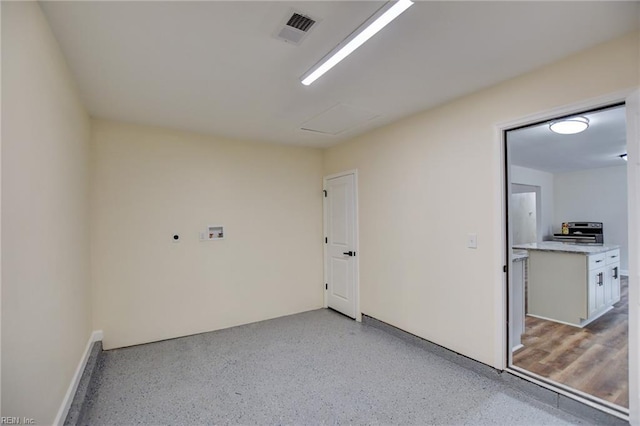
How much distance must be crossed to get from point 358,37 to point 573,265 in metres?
4.06

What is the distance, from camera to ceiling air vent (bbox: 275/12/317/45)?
1680mm

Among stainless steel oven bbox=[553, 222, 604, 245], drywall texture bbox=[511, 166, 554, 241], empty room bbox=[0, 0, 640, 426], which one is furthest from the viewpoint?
drywall texture bbox=[511, 166, 554, 241]

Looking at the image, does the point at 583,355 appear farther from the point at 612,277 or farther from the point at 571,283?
the point at 612,277

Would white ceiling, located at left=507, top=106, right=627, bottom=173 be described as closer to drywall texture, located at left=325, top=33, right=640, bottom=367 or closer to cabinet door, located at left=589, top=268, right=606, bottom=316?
drywall texture, located at left=325, top=33, right=640, bottom=367

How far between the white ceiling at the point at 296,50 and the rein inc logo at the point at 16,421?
1989 mm

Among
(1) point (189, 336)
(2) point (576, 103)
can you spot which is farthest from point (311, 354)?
(2) point (576, 103)

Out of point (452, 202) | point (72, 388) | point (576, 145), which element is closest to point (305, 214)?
point (452, 202)

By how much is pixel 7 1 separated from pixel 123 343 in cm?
330

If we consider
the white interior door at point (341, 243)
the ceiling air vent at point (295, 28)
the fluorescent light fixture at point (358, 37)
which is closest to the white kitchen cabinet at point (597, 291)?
the white interior door at point (341, 243)

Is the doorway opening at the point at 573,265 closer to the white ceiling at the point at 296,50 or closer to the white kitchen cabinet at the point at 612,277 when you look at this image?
the white kitchen cabinet at the point at 612,277

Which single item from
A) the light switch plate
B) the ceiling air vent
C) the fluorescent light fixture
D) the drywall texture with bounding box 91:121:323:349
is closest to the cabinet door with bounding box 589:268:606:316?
the light switch plate

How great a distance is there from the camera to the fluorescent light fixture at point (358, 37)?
5.06 feet

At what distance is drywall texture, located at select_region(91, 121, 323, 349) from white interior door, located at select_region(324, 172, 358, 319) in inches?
7.3

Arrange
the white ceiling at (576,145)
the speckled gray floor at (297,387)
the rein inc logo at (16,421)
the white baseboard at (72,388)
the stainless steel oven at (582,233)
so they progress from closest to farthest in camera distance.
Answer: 1. the rein inc logo at (16,421)
2. the white baseboard at (72,388)
3. the speckled gray floor at (297,387)
4. the white ceiling at (576,145)
5. the stainless steel oven at (582,233)
